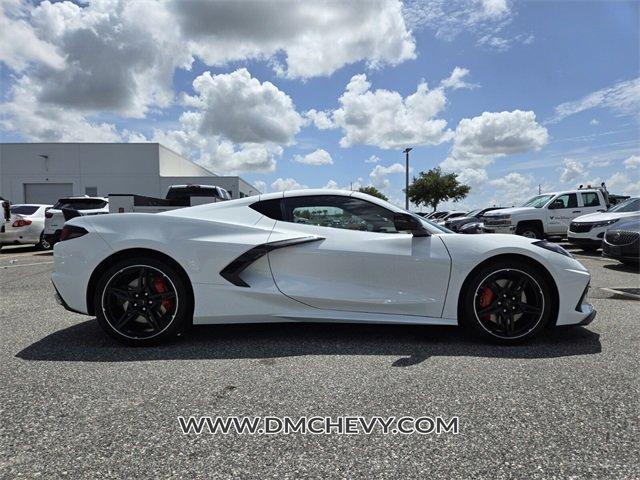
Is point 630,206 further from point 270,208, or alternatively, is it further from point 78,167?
point 78,167

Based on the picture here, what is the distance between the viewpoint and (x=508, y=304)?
3207 millimetres

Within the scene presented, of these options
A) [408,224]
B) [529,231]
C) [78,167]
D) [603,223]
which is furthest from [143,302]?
[78,167]

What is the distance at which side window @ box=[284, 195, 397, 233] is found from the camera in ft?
11.1

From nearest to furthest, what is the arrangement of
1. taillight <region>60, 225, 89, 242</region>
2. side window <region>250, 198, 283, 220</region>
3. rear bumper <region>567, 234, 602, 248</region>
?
taillight <region>60, 225, 89, 242</region> < side window <region>250, 198, 283, 220</region> < rear bumper <region>567, 234, 602, 248</region>

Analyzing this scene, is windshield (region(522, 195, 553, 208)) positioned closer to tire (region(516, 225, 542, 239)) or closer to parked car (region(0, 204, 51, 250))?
tire (region(516, 225, 542, 239))

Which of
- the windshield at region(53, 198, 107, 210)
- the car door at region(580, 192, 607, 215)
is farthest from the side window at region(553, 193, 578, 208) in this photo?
the windshield at region(53, 198, 107, 210)

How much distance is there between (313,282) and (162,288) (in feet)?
3.84

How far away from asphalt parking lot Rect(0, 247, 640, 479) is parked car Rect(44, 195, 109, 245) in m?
8.53

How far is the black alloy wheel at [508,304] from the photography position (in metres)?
3.19

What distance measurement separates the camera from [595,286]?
19.3 feet

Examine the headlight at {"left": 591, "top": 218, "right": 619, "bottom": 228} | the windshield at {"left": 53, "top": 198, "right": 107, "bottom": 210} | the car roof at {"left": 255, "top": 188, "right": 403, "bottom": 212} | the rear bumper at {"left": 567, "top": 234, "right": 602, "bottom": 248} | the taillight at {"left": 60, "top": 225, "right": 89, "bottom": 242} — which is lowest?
the rear bumper at {"left": 567, "top": 234, "right": 602, "bottom": 248}

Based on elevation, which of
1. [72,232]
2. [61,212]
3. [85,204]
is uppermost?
[85,204]

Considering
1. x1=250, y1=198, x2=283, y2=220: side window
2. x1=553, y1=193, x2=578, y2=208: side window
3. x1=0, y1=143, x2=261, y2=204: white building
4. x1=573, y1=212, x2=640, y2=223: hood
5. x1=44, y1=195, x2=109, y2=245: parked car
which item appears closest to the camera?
x1=250, y1=198, x2=283, y2=220: side window

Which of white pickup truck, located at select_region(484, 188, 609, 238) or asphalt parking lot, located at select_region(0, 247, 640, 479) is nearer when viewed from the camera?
asphalt parking lot, located at select_region(0, 247, 640, 479)
